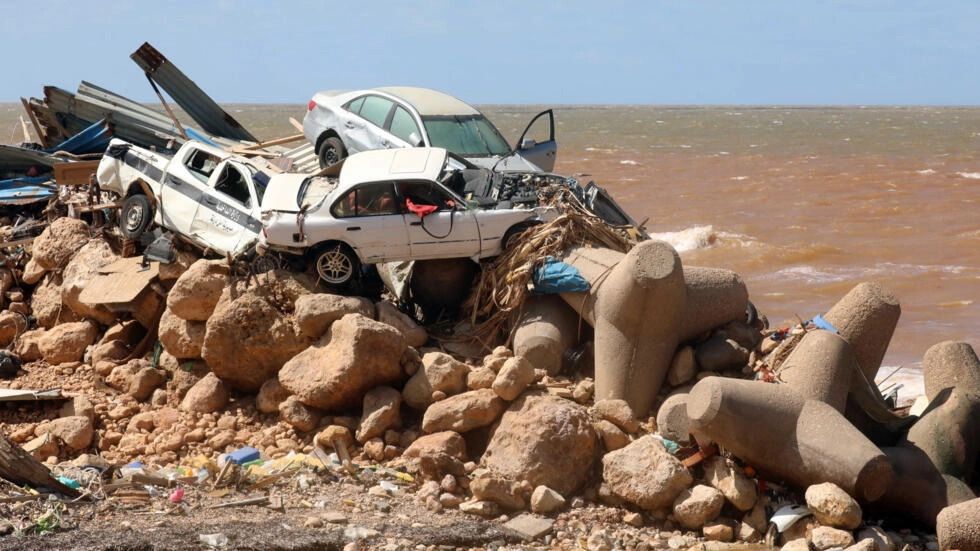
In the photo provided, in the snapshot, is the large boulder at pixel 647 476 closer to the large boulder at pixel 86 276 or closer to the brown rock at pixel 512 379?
the brown rock at pixel 512 379

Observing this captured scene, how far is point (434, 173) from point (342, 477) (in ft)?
12.2

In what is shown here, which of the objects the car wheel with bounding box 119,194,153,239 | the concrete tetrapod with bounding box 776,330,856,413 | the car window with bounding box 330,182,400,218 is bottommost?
the concrete tetrapod with bounding box 776,330,856,413

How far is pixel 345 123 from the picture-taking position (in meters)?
14.2

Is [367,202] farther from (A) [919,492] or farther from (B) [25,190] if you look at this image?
(B) [25,190]

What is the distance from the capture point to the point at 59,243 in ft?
43.4

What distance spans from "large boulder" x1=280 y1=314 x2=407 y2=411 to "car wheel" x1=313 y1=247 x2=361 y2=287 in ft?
3.49

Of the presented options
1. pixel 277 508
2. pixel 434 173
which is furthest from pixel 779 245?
pixel 277 508

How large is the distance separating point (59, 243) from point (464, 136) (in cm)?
555

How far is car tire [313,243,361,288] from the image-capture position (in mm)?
10609

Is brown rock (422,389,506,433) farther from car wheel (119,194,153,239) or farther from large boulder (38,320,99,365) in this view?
car wheel (119,194,153,239)

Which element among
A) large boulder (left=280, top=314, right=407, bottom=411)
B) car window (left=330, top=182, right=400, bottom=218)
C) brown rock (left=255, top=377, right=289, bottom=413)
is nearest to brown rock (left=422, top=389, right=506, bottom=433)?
large boulder (left=280, top=314, right=407, bottom=411)

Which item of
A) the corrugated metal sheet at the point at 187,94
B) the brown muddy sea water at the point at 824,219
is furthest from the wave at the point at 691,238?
the corrugated metal sheet at the point at 187,94

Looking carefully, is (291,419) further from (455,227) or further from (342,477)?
(455,227)

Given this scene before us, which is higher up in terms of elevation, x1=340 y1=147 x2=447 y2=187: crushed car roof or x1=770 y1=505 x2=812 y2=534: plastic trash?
x1=340 y1=147 x2=447 y2=187: crushed car roof
